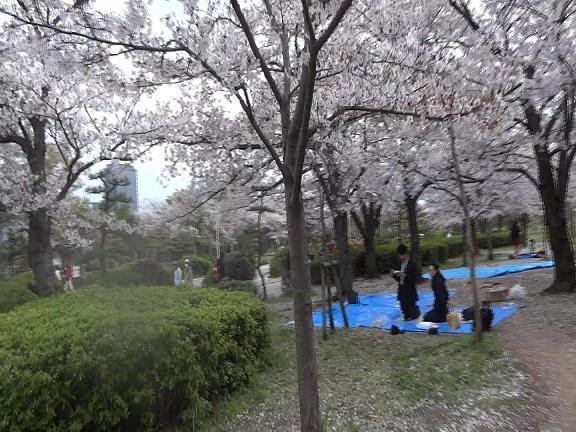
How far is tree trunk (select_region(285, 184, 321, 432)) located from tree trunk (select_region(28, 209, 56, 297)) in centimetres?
938

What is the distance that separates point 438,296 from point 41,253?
8853mm

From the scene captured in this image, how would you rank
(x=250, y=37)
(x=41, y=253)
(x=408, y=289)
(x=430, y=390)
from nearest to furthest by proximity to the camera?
1. (x=250, y=37)
2. (x=430, y=390)
3. (x=408, y=289)
4. (x=41, y=253)

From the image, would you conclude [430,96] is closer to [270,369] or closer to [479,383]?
[479,383]

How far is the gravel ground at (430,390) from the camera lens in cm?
405

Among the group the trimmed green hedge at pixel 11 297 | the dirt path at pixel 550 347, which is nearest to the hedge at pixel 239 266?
the trimmed green hedge at pixel 11 297

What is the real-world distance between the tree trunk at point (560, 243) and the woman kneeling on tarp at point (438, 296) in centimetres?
404

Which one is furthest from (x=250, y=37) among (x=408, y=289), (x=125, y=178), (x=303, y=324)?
(x=125, y=178)

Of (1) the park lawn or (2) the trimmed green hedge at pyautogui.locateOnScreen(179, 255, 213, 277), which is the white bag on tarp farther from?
(2) the trimmed green hedge at pyautogui.locateOnScreen(179, 255, 213, 277)

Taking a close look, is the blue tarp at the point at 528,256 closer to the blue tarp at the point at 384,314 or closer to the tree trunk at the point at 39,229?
the blue tarp at the point at 384,314

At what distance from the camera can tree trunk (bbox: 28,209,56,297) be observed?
10578 millimetres

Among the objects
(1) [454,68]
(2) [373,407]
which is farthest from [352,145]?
(2) [373,407]

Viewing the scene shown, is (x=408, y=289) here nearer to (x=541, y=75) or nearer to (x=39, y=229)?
(x=541, y=75)

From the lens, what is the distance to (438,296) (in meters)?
8.41

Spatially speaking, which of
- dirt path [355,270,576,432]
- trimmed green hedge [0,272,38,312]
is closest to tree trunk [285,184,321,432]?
dirt path [355,270,576,432]
